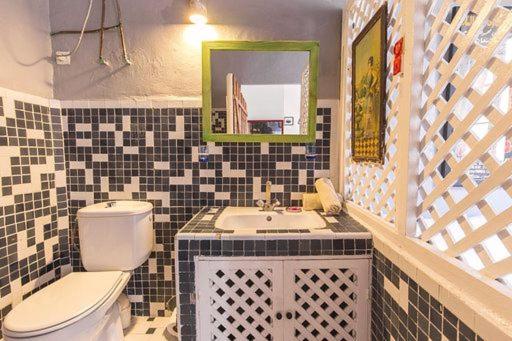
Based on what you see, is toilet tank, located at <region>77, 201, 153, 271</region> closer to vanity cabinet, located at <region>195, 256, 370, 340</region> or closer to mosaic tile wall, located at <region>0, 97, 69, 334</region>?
mosaic tile wall, located at <region>0, 97, 69, 334</region>

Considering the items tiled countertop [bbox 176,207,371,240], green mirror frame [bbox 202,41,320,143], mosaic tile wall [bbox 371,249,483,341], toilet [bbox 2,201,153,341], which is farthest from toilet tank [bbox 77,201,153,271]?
mosaic tile wall [bbox 371,249,483,341]

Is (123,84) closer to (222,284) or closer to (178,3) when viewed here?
(178,3)

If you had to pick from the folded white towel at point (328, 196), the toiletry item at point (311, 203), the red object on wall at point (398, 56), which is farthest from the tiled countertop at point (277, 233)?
the red object on wall at point (398, 56)

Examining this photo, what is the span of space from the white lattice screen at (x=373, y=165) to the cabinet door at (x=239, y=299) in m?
0.55

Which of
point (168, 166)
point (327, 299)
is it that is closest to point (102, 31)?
point (168, 166)

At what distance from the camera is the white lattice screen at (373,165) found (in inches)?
42.6

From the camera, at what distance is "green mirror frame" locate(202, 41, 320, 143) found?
1620 mm

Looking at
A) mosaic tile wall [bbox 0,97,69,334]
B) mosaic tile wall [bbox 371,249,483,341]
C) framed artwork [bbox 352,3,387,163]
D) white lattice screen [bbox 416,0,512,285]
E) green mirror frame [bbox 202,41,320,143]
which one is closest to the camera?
white lattice screen [bbox 416,0,512,285]

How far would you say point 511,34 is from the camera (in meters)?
0.60

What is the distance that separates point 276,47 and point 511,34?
1.20m

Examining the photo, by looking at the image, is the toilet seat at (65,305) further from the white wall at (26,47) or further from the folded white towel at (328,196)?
the folded white towel at (328,196)

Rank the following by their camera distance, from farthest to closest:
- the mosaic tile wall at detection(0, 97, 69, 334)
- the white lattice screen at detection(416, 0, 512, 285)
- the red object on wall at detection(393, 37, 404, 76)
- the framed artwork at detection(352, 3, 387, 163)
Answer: the mosaic tile wall at detection(0, 97, 69, 334) < the framed artwork at detection(352, 3, 387, 163) < the red object on wall at detection(393, 37, 404, 76) < the white lattice screen at detection(416, 0, 512, 285)

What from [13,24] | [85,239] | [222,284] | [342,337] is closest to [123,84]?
[13,24]

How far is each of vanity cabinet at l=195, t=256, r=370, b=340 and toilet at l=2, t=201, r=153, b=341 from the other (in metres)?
0.46
